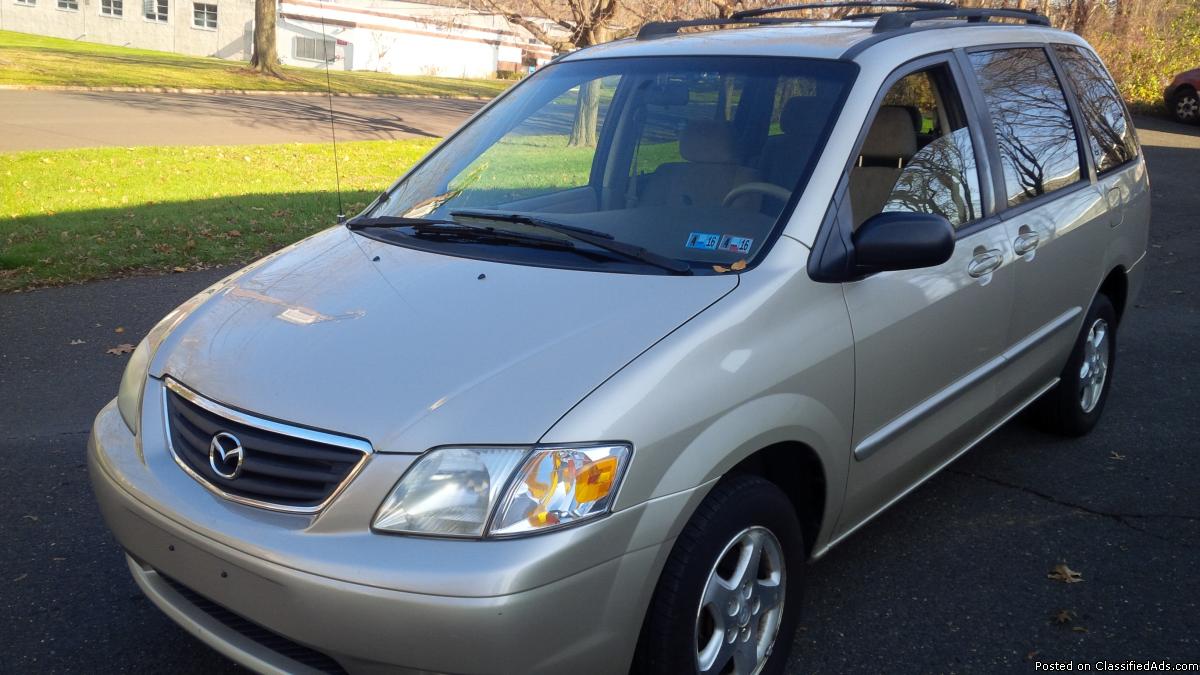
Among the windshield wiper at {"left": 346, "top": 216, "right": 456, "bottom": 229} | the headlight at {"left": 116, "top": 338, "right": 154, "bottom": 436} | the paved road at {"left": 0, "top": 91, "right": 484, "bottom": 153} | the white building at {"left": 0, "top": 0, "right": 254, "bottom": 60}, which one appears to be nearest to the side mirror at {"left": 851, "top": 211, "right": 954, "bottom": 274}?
the windshield wiper at {"left": 346, "top": 216, "right": 456, "bottom": 229}

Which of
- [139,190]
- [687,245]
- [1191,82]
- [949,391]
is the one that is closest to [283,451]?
[687,245]

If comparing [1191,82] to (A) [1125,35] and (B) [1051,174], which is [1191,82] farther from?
(B) [1051,174]

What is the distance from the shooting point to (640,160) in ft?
12.8

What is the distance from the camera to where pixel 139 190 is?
37.0 feet

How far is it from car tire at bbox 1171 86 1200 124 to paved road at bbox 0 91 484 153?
48.2 feet

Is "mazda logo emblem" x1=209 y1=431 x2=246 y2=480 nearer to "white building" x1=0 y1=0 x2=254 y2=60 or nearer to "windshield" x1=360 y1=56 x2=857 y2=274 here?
"windshield" x1=360 y1=56 x2=857 y2=274

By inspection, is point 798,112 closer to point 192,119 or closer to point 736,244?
point 736,244

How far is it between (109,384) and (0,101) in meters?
15.5

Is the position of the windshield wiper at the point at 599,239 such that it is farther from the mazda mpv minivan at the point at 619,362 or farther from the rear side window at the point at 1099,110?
the rear side window at the point at 1099,110

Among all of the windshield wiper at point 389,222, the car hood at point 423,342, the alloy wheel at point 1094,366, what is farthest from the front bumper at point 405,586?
Result: the alloy wheel at point 1094,366

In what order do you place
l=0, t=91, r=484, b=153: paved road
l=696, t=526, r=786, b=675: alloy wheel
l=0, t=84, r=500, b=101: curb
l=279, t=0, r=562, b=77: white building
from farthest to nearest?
l=279, t=0, r=562, b=77: white building
l=0, t=84, r=500, b=101: curb
l=0, t=91, r=484, b=153: paved road
l=696, t=526, r=786, b=675: alloy wheel

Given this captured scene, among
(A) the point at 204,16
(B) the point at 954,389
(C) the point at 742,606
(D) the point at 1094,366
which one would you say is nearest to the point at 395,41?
(A) the point at 204,16

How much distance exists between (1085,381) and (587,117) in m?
2.74

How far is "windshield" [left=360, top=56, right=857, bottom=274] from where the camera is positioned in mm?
3299
